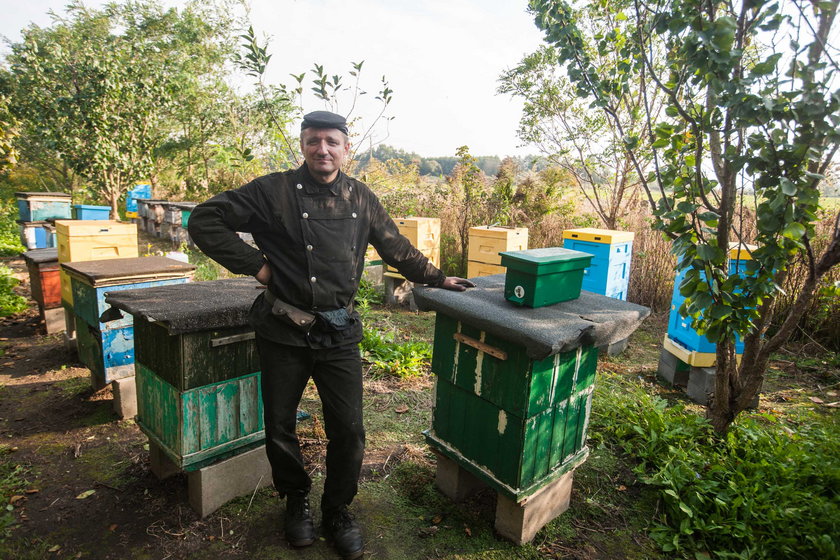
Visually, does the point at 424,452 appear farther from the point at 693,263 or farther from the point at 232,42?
the point at 232,42

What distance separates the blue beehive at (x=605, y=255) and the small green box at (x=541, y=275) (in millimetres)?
2811

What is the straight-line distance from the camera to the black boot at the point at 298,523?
2445mm

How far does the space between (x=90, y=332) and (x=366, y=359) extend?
97.3 inches

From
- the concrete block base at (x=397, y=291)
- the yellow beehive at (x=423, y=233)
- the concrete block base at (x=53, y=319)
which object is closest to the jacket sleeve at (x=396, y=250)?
the yellow beehive at (x=423, y=233)

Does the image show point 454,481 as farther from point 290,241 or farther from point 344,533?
point 290,241

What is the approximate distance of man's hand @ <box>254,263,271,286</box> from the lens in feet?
7.78

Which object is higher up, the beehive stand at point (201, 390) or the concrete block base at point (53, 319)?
the beehive stand at point (201, 390)

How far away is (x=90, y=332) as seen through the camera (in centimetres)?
400

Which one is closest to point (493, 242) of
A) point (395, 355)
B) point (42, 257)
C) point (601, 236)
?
point (601, 236)

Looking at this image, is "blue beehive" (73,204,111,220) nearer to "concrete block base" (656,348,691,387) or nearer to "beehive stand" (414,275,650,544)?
"beehive stand" (414,275,650,544)

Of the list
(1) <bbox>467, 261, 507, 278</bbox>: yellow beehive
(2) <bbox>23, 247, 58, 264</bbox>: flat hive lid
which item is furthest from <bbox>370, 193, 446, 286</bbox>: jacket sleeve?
(2) <bbox>23, 247, 58, 264</bbox>: flat hive lid

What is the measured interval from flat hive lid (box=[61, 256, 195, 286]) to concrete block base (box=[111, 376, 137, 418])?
787 mm

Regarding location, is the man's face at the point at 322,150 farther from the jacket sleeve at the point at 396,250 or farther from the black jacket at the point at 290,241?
the jacket sleeve at the point at 396,250

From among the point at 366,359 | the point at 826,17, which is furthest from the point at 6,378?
the point at 826,17
